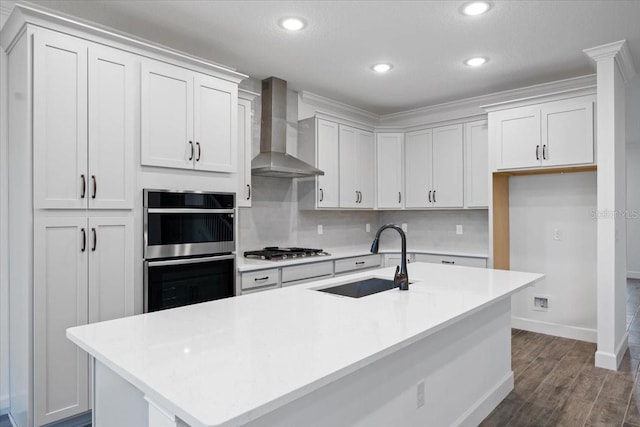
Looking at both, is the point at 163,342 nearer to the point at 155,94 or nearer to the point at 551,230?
the point at 155,94

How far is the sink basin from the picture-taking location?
2.44 meters

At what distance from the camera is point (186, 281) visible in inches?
114

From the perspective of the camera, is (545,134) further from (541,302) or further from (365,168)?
(365,168)

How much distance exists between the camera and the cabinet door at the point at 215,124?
9.93 ft

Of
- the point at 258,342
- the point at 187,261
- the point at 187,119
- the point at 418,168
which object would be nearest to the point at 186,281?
the point at 187,261

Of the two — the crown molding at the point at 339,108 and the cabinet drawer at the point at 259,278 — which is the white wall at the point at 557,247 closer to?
the crown molding at the point at 339,108

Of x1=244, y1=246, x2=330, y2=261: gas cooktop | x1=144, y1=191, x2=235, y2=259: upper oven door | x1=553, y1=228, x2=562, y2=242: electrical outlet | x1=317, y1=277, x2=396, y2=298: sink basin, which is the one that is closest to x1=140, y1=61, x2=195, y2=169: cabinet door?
x1=144, y1=191, x2=235, y2=259: upper oven door

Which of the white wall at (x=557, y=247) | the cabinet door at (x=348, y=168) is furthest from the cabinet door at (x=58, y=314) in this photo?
the white wall at (x=557, y=247)

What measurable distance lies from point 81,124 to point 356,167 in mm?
3122

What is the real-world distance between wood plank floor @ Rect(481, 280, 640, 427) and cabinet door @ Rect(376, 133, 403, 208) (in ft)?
6.99

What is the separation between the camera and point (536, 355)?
3723 mm

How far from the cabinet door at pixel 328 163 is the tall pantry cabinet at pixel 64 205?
219 cm

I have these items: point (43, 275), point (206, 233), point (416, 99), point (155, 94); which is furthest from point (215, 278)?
point (416, 99)

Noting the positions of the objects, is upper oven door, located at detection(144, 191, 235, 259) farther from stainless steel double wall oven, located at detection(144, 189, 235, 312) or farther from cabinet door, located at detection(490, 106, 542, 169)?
cabinet door, located at detection(490, 106, 542, 169)
